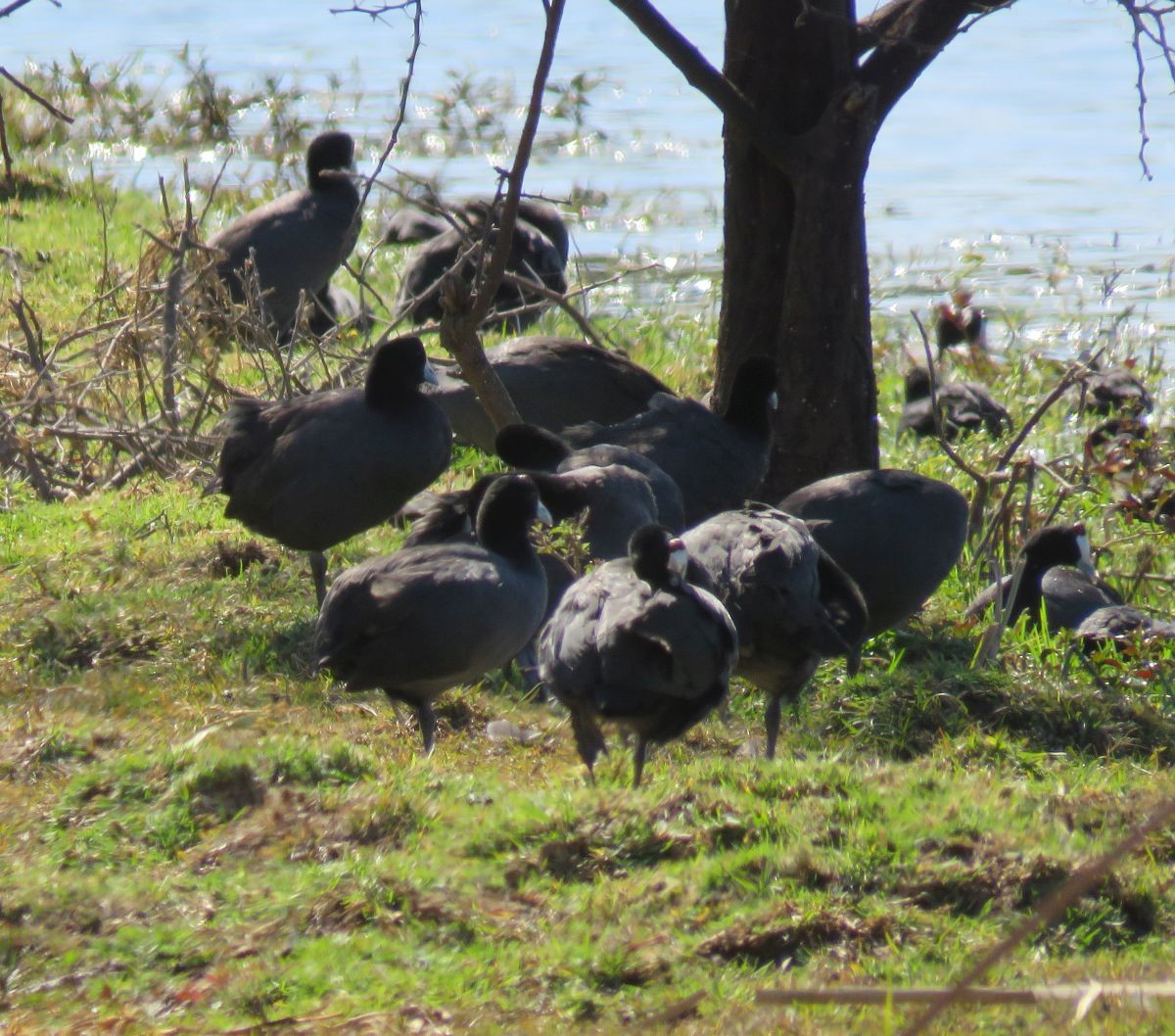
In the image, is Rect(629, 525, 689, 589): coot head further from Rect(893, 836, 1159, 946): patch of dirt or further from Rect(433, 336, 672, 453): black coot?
Result: Rect(433, 336, 672, 453): black coot

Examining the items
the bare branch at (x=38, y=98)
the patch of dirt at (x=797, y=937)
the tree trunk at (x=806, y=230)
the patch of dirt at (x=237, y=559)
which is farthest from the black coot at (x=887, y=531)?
the bare branch at (x=38, y=98)

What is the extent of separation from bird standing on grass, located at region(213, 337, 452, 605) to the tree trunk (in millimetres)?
1609

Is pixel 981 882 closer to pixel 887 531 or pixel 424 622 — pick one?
pixel 424 622

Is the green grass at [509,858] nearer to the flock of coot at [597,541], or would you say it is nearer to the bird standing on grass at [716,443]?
the flock of coot at [597,541]

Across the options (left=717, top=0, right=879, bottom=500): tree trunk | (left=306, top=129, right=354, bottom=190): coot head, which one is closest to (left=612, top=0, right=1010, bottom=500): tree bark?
(left=717, top=0, right=879, bottom=500): tree trunk

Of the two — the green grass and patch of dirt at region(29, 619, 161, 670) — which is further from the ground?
the green grass

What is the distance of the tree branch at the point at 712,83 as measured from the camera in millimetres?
7066

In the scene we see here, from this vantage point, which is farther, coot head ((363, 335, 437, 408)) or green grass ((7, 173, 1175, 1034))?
coot head ((363, 335, 437, 408))

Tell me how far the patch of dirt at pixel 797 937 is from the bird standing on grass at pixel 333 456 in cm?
329

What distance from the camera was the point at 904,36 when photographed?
7.28 metres

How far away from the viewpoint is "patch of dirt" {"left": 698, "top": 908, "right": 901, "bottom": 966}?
368cm

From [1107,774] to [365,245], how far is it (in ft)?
32.6

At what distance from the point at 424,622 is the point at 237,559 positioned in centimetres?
203

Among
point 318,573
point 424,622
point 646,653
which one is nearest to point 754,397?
point 318,573
